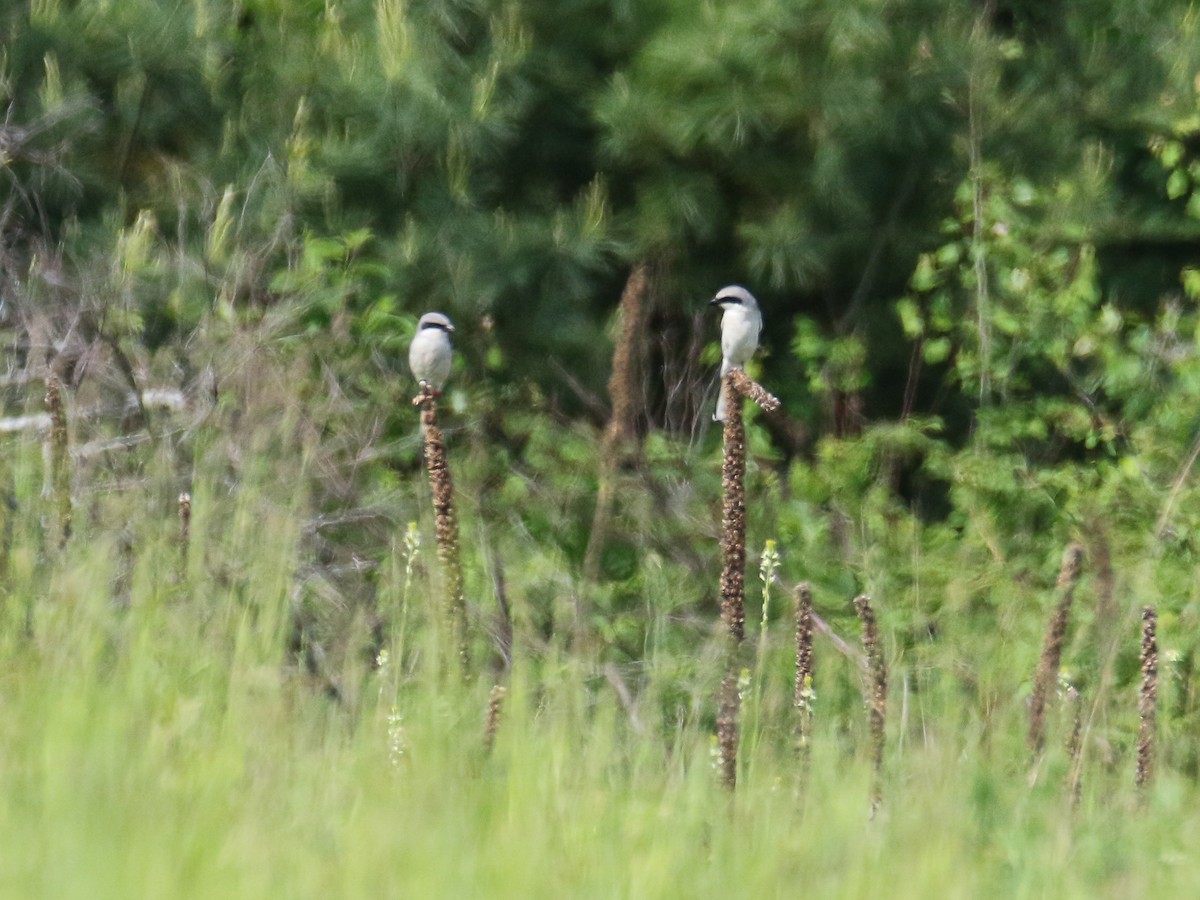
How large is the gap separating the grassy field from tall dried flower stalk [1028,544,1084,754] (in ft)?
0.50

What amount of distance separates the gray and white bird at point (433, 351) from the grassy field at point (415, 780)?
5.69ft

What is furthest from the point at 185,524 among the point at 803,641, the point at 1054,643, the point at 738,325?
the point at 738,325

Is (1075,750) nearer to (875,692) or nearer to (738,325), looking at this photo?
(875,692)

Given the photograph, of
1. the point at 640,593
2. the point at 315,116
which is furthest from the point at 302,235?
the point at 640,593

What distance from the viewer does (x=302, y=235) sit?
610 centimetres

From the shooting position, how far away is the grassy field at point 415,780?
2.42 m

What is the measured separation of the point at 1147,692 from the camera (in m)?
3.13

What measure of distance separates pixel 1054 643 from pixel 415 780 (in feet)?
3.36

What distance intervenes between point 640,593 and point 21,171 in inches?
107

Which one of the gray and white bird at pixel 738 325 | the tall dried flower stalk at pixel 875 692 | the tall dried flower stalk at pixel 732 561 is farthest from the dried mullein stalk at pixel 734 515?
the gray and white bird at pixel 738 325

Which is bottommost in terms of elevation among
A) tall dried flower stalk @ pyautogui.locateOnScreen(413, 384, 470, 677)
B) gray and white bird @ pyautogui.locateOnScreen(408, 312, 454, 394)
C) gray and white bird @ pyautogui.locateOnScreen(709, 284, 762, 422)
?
tall dried flower stalk @ pyautogui.locateOnScreen(413, 384, 470, 677)

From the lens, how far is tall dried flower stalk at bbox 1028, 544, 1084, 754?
9.02 feet

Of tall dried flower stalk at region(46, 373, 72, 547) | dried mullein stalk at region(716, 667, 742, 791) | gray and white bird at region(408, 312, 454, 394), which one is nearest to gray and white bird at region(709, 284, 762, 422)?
gray and white bird at region(408, 312, 454, 394)

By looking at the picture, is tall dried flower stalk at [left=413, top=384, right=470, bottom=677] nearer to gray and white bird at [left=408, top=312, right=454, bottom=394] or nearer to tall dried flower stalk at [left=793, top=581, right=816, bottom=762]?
tall dried flower stalk at [left=793, top=581, right=816, bottom=762]
